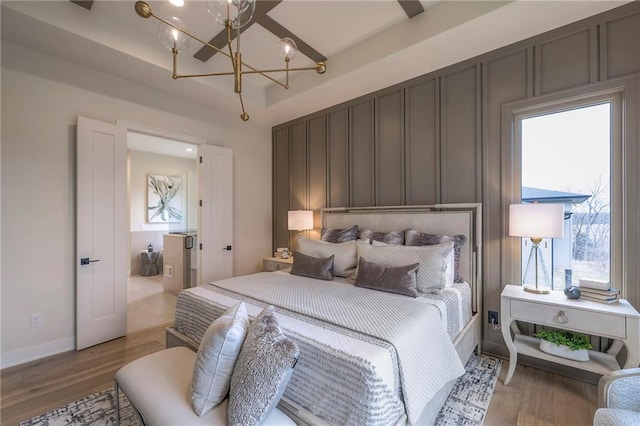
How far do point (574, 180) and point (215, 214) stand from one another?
397 cm

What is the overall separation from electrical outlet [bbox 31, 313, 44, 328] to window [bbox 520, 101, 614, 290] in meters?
4.54

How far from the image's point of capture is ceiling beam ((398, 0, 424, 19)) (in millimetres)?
2357

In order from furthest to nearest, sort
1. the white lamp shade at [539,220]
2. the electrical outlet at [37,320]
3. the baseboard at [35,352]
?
1. the electrical outlet at [37,320]
2. the baseboard at [35,352]
3. the white lamp shade at [539,220]

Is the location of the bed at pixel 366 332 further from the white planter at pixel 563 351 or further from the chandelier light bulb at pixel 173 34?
the chandelier light bulb at pixel 173 34

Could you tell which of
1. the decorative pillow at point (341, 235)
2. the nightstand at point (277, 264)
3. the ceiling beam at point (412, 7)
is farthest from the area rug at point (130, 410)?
the ceiling beam at point (412, 7)

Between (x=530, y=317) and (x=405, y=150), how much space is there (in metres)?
1.98

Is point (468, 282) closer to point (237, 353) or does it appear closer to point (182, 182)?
point (237, 353)

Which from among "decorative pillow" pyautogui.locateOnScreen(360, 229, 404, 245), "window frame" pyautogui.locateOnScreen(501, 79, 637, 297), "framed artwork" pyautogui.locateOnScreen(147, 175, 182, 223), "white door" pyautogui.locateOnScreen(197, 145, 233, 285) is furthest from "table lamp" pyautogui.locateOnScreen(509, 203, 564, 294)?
"framed artwork" pyautogui.locateOnScreen(147, 175, 182, 223)

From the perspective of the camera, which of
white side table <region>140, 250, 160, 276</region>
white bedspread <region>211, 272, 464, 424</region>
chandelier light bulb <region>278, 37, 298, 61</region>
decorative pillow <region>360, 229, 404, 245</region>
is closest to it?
white bedspread <region>211, 272, 464, 424</region>

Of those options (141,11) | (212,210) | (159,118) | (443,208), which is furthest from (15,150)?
(443,208)

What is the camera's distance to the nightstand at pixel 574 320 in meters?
1.78

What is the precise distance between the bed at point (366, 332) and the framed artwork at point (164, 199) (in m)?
5.21

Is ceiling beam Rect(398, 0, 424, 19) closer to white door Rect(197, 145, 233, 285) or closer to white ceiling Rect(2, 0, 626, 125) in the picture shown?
white ceiling Rect(2, 0, 626, 125)

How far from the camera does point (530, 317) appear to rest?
Result: 2111 millimetres
